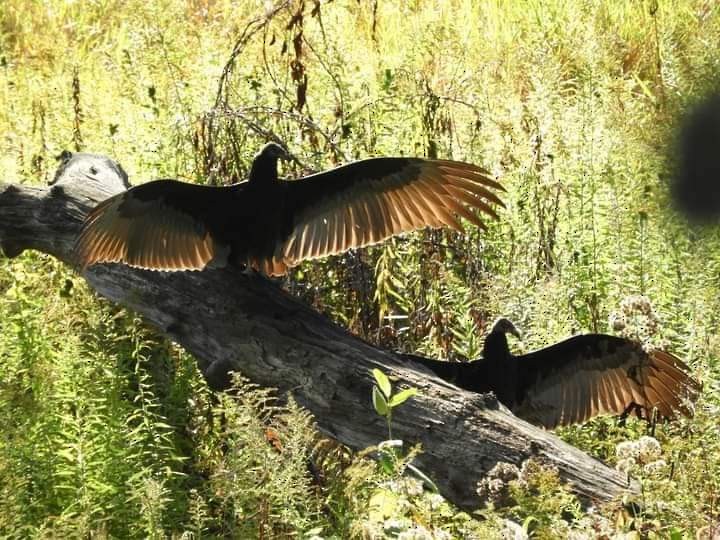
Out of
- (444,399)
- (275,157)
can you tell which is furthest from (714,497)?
(275,157)

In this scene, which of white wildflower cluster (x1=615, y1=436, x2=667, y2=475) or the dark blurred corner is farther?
white wildflower cluster (x1=615, y1=436, x2=667, y2=475)

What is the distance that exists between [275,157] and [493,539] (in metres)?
2.18

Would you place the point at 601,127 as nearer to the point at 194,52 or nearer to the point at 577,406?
the point at 577,406

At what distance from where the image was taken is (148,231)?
12.9 ft

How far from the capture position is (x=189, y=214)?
158 inches

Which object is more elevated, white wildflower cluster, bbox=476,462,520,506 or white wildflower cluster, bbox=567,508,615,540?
white wildflower cluster, bbox=476,462,520,506

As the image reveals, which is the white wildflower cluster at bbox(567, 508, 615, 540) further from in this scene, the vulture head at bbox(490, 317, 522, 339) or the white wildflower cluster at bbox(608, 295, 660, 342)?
the vulture head at bbox(490, 317, 522, 339)

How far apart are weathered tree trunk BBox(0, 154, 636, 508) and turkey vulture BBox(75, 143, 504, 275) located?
14cm

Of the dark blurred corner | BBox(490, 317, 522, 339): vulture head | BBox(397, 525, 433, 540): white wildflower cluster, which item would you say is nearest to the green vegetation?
BBox(397, 525, 433, 540): white wildflower cluster

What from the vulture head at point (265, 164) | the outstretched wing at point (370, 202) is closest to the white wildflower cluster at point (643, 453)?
the outstretched wing at point (370, 202)

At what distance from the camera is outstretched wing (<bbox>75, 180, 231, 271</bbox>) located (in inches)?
153

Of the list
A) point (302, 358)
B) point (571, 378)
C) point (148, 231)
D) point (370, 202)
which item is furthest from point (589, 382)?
point (148, 231)

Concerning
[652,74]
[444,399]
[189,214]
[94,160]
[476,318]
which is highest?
[652,74]

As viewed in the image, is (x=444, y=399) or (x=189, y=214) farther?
(x=189, y=214)
